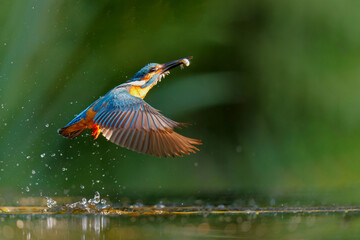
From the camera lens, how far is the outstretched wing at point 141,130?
12.1 ft

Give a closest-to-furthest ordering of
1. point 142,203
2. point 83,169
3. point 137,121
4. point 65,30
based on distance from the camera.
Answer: point 137,121, point 142,203, point 83,169, point 65,30

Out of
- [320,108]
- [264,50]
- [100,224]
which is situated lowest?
[100,224]

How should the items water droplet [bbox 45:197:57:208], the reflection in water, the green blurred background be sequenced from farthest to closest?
the green blurred background < water droplet [bbox 45:197:57:208] < the reflection in water

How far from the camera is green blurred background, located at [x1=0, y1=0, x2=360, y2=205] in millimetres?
5141

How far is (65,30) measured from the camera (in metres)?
5.51

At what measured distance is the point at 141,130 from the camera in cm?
370

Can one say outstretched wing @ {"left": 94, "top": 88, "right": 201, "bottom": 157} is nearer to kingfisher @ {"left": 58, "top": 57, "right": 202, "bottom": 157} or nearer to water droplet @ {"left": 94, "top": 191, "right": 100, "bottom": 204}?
kingfisher @ {"left": 58, "top": 57, "right": 202, "bottom": 157}

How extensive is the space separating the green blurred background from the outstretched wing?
4.19 feet

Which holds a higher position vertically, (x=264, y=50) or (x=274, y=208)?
(x=264, y=50)

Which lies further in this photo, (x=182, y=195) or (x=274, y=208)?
(x=182, y=195)

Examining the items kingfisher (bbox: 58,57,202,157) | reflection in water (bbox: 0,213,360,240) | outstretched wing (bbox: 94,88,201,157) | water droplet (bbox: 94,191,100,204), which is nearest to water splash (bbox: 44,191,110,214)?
water droplet (bbox: 94,191,100,204)

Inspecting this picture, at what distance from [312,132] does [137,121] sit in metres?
1.92

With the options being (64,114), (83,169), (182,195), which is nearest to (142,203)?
(182,195)

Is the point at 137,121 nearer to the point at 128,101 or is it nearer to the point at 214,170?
the point at 128,101
